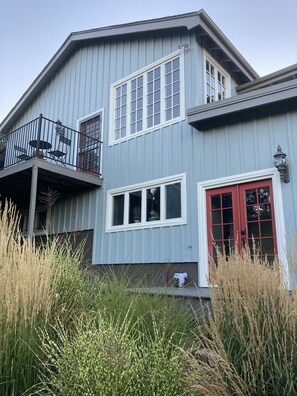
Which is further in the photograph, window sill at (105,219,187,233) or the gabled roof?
the gabled roof

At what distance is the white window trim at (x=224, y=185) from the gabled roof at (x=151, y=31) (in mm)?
3407

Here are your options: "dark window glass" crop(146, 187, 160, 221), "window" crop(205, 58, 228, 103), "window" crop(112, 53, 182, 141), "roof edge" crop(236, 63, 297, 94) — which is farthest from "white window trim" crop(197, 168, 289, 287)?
"roof edge" crop(236, 63, 297, 94)

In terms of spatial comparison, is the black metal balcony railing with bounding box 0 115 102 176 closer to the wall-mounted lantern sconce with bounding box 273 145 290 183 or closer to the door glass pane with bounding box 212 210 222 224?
the door glass pane with bounding box 212 210 222 224

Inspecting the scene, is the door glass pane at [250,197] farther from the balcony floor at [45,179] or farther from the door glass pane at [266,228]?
the balcony floor at [45,179]

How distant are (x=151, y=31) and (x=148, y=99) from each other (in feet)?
5.69

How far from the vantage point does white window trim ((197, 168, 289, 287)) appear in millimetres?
5285

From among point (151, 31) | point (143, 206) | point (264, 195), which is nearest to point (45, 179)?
point (143, 206)

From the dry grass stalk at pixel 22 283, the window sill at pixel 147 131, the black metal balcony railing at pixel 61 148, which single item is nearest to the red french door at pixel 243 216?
the window sill at pixel 147 131

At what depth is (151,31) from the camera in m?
8.04

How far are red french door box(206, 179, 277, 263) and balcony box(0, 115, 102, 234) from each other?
11.6ft

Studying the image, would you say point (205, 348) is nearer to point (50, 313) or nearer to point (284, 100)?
point (50, 313)

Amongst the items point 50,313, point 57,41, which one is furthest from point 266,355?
point 57,41

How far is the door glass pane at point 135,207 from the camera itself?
751cm

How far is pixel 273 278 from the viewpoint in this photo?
Answer: 224 cm
